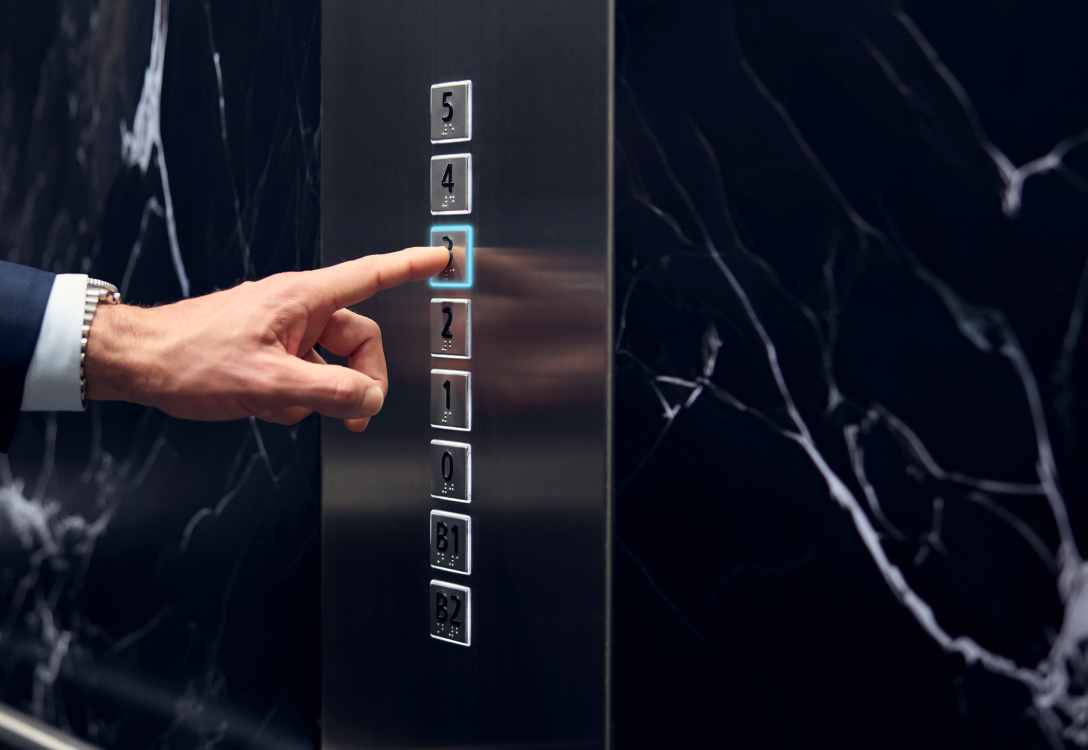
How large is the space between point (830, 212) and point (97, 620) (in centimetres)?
122

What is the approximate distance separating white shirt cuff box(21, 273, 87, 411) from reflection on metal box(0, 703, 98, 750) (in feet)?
2.91

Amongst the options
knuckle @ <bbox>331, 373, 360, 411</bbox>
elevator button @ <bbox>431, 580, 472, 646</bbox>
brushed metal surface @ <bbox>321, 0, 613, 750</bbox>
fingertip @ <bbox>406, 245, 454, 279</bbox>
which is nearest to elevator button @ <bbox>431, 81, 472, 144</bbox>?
brushed metal surface @ <bbox>321, 0, 613, 750</bbox>

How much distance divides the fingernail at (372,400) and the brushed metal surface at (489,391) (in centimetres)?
20

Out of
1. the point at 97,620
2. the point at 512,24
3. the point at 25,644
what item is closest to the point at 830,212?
the point at 512,24

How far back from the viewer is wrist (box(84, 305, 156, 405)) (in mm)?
728

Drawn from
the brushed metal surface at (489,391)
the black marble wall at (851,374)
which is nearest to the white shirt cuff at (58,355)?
the brushed metal surface at (489,391)

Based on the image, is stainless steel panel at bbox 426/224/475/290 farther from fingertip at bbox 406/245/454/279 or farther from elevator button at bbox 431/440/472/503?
elevator button at bbox 431/440/472/503

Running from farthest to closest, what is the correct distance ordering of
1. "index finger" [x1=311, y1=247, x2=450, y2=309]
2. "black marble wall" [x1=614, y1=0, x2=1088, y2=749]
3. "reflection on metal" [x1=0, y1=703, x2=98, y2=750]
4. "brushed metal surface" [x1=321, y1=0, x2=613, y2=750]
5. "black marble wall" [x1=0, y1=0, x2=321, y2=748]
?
"reflection on metal" [x1=0, y1=703, x2=98, y2=750], "black marble wall" [x1=0, y1=0, x2=321, y2=748], "brushed metal surface" [x1=321, y1=0, x2=613, y2=750], "index finger" [x1=311, y1=247, x2=450, y2=309], "black marble wall" [x1=614, y1=0, x2=1088, y2=749]

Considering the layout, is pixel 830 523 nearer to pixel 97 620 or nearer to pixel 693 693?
pixel 693 693

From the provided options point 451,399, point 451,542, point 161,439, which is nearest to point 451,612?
point 451,542

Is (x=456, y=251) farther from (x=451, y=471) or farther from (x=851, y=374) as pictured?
(x=851, y=374)

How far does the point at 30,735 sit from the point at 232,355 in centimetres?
112

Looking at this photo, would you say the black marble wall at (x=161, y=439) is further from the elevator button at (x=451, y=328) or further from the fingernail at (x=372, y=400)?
the fingernail at (x=372, y=400)

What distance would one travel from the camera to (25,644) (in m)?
1.48
